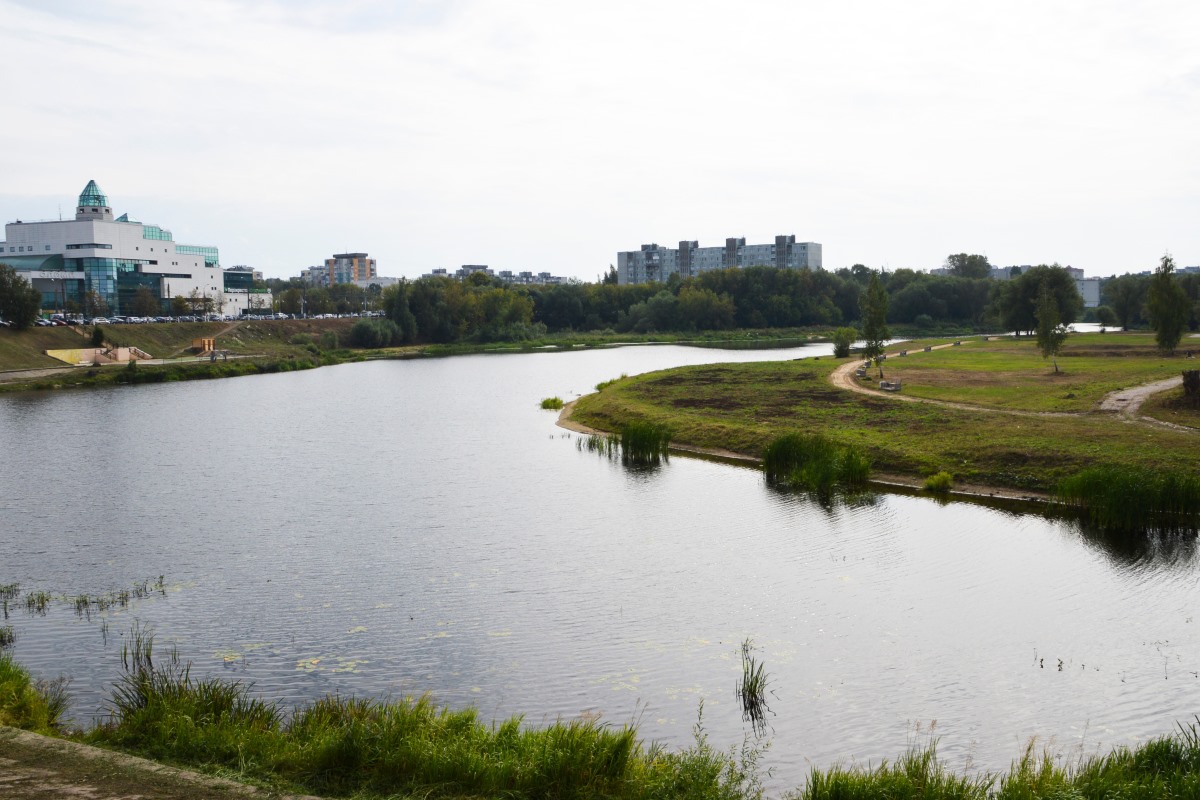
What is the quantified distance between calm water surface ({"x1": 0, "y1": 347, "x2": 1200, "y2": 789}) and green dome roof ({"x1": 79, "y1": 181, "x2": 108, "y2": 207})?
112682mm

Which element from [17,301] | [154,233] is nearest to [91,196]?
[154,233]

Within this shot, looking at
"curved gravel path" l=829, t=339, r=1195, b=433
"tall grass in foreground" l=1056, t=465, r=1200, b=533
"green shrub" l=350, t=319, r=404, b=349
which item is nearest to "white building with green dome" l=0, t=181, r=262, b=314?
"green shrub" l=350, t=319, r=404, b=349

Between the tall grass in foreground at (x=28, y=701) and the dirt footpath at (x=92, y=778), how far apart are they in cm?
116

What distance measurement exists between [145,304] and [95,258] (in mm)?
11700

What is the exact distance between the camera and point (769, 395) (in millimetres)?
50594

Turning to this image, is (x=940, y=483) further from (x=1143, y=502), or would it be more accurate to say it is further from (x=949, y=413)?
(x=949, y=413)

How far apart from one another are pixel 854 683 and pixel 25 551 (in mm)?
20264

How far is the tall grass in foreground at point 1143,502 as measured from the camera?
25.6 m

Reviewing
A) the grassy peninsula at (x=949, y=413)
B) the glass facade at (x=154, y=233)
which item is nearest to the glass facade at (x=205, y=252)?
the glass facade at (x=154, y=233)

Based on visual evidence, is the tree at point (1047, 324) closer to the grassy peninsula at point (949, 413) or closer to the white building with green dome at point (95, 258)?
the grassy peninsula at point (949, 413)

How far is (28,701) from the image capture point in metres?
13.9

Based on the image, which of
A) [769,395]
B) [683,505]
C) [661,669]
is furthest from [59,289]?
[661,669]

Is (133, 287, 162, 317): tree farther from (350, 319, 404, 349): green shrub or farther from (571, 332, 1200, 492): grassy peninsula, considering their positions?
(571, 332, 1200, 492): grassy peninsula

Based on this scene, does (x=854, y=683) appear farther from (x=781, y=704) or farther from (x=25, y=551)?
(x=25, y=551)
